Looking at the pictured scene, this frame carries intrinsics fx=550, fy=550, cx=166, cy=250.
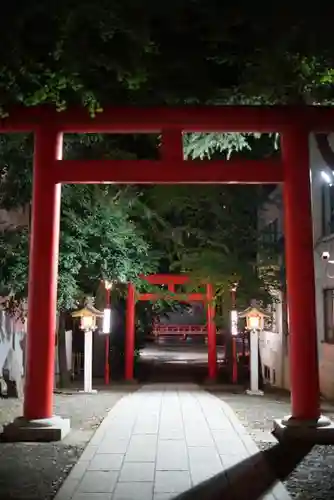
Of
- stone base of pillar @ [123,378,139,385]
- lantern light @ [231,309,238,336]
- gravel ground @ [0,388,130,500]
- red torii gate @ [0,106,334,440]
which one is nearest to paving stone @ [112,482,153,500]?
gravel ground @ [0,388,130,500]

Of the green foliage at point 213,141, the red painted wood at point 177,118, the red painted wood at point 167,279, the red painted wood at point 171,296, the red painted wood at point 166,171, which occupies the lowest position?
the red painted wood at point 171,296

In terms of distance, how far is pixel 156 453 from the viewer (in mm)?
7543

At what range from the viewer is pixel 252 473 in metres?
6.65

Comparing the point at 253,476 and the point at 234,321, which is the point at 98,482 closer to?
the point at 253,476

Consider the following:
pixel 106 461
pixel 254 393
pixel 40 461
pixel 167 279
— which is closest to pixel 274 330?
pixel 167 279

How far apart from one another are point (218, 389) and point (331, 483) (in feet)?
39.4

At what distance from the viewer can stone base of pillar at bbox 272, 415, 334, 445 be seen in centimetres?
819

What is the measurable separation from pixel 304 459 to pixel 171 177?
15.1ft

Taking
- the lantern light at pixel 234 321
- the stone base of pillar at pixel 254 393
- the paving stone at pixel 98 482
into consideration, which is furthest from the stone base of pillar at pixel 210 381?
the paving stone at pixel 98 482

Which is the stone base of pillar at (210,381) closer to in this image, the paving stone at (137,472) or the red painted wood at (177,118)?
the red painted wood at (177,118)

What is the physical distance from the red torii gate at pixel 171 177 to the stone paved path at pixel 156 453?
104 centimetres

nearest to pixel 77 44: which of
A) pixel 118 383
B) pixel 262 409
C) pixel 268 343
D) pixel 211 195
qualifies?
pixel 262 409

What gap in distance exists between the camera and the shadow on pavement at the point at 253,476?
5.85m

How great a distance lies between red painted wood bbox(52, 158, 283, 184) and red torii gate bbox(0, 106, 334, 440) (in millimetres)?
16
